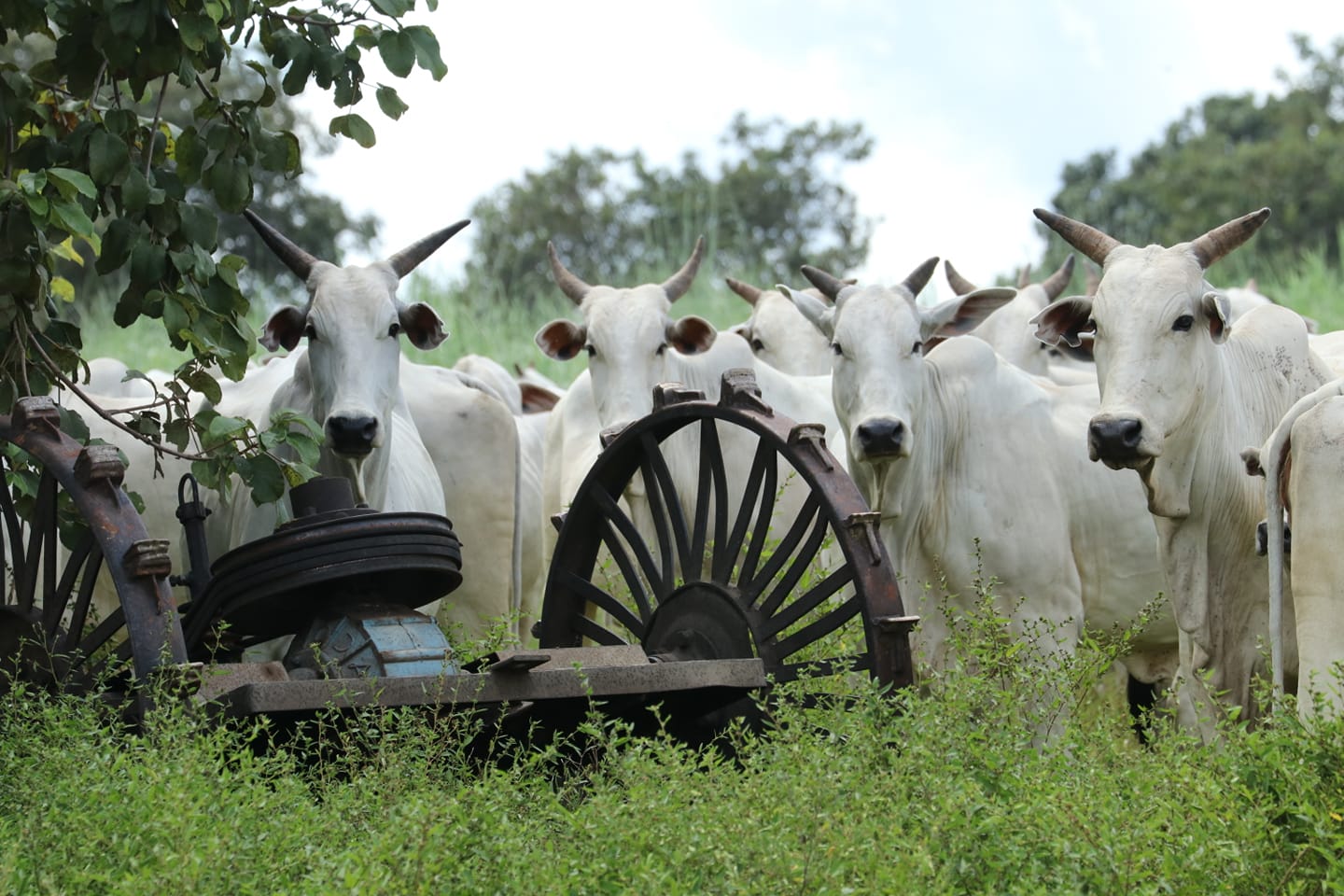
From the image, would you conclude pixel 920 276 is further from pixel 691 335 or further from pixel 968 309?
pixel 691 335

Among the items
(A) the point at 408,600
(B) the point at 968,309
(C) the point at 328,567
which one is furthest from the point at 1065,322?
(C) the point at 328,567

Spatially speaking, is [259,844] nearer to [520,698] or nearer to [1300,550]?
[520,698]

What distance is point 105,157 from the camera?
5.35 meters

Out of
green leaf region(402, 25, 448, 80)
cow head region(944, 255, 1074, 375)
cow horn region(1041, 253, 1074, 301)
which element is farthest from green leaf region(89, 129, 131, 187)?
cow horn region(1041, 253, 1074, 301)

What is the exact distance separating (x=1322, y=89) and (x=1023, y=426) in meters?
26.8

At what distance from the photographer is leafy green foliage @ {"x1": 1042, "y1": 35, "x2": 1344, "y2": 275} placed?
26.7 m

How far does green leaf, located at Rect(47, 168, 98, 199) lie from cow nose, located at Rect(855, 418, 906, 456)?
8.77ft

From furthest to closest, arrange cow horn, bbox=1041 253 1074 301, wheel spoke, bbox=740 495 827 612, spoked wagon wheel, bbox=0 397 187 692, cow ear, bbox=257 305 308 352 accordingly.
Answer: cow horn, bbox=1041 253 1074 301 < cow ear, bbox=257 305 308 352 < wheel spoke, bbox=740 495 827 612 < spoked wagon wheel, bbox=0 397 187 692

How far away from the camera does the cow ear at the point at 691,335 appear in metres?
8.29

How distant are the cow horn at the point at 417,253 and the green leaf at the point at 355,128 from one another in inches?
34.3

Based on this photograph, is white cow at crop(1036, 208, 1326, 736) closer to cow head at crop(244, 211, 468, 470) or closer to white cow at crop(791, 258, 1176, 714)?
white cow at crop(791, 258, 1176, 714)

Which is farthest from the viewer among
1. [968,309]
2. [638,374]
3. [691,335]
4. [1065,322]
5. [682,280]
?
[682,280]

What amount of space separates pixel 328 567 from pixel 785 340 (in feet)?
19.1

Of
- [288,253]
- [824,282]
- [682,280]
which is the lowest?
[824,282]
